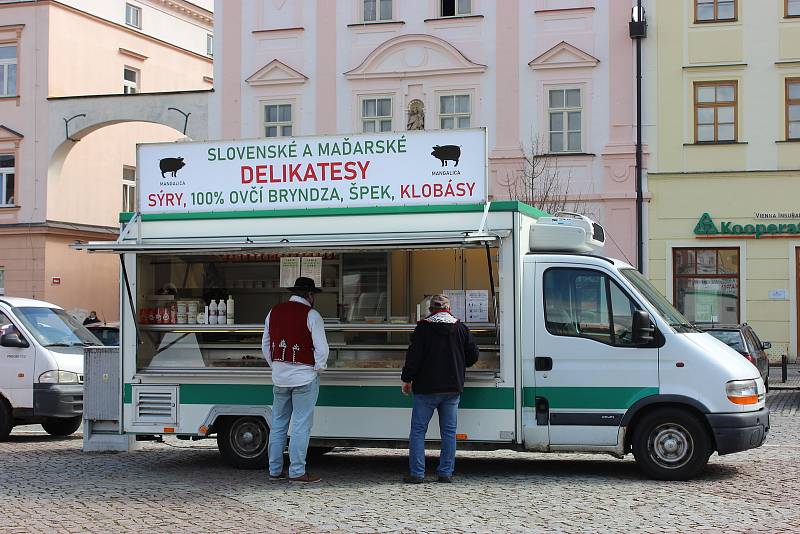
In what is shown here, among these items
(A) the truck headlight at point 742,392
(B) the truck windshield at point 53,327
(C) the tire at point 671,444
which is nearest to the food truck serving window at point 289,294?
(C) the tire at point 671,444

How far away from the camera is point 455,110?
29109mm

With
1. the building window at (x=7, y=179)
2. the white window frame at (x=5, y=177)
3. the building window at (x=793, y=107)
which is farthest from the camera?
the building window at (x=7, y=179)

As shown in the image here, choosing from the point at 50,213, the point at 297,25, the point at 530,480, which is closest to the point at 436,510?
the point at 530,480

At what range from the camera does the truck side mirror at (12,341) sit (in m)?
14.0

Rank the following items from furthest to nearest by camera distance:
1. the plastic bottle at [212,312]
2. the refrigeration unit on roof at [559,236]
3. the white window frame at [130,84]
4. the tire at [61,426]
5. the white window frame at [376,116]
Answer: the white window frame at [130,84] → the white window frame at [376,116] → the tire at [61,426] → the plastic bottle at [212,312] → the refrigeration unit on roof at [559,236]

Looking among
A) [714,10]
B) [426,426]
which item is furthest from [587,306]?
[714,10]

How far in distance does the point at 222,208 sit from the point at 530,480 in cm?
395

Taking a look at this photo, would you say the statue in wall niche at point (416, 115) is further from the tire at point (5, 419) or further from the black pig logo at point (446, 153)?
the black pig logo at point (446, 153)

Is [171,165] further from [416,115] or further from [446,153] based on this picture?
[416,115]

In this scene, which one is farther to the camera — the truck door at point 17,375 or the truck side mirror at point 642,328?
the truck door at point 17,375

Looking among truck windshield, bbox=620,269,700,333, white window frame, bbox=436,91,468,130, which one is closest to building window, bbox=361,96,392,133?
white window frame, bbox=436,91,468,130

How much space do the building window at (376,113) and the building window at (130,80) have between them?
12.4m

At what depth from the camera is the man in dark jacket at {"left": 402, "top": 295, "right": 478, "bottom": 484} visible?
995 centimetres

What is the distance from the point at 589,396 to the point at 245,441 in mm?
3332
